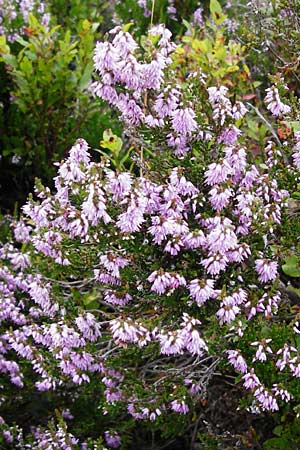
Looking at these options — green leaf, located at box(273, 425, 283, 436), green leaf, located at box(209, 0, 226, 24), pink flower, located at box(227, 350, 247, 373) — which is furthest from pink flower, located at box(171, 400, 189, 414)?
green leaf, located at box(209, 0, 226, 24)

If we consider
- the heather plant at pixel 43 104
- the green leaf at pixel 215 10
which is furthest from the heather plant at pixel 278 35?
the heather plant at pixel 43 104

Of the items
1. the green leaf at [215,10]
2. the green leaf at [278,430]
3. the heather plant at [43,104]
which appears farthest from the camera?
the heather plant at [43,104]

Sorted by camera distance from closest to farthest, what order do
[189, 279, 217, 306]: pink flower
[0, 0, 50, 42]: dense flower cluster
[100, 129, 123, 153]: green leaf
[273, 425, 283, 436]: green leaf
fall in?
[189, 279, 217, 306]: pink flower → [100, 129, 123, 153]: green leaf → [273, 425, 283, 436]: green leaf → [0, 0, 50, 42]: dense flower cluster

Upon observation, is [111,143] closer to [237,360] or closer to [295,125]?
[295,125]

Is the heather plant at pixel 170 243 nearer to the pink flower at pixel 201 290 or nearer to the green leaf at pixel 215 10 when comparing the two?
the pink flower at pixel 201 290

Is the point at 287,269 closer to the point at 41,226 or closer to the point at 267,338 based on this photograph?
the point at 267,338

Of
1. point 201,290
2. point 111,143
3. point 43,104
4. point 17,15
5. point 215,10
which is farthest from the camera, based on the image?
point 17,15

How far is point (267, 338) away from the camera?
2.54 meters

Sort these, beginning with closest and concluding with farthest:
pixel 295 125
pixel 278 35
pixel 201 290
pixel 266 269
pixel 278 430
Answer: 1. pixel 201 290
2. pixel 266 269
3. pixel 295 125
4. pixel 278 430
5. pixel 278 35

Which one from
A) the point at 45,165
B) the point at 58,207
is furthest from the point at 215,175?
the point at 45,165

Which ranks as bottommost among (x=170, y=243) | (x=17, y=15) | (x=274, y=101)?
(x=170, y=243)

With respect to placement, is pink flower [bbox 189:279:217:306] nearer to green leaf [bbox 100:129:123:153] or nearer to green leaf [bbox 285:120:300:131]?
green leaf [bbox 100:129:123:153]

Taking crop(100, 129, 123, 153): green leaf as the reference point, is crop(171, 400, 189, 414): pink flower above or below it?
below

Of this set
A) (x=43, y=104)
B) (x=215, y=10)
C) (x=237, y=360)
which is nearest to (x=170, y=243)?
(x=237, y=360)
